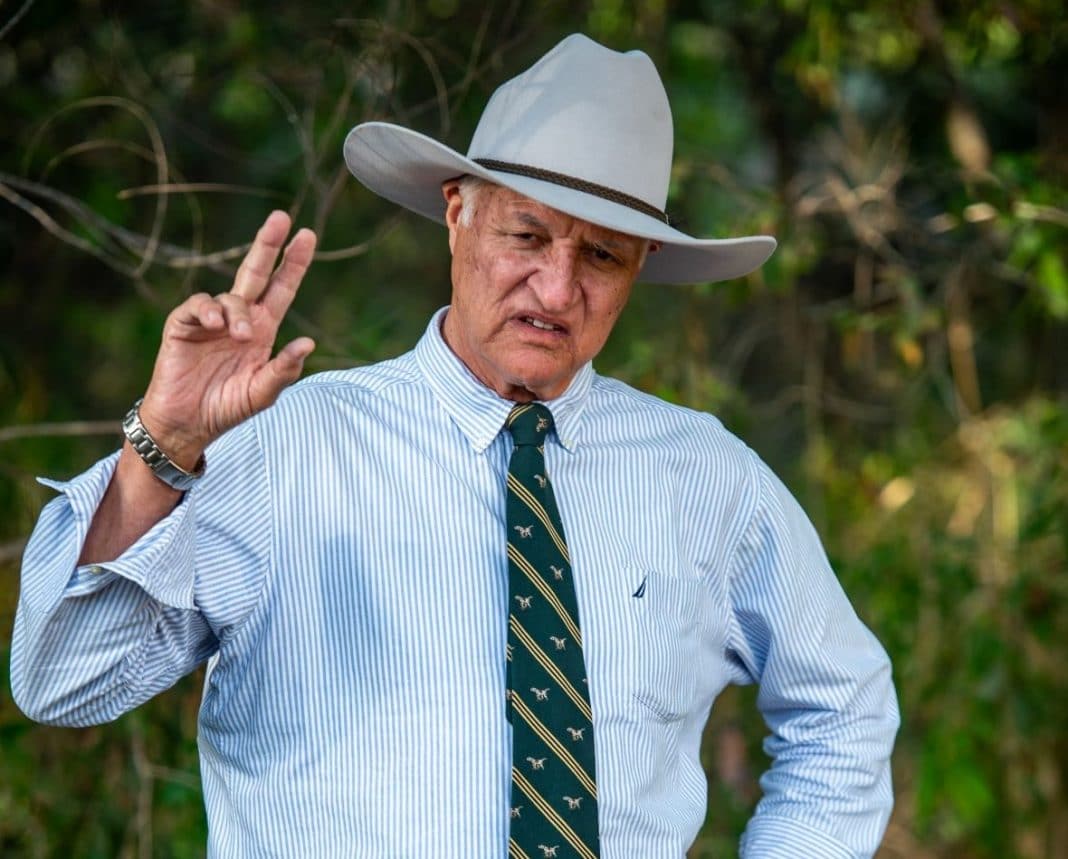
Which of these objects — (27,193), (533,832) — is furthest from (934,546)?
(533,832)

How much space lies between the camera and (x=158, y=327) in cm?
463

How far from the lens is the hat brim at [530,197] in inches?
93.1

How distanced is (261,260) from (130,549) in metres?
0.36

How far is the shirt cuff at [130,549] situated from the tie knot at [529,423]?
60cm

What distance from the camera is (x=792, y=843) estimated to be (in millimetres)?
2590

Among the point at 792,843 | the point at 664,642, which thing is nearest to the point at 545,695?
the point at 664,642

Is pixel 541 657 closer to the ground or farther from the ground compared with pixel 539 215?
closer to the ground

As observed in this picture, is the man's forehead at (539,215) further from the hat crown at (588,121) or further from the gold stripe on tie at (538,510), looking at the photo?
the gold stripe on tie at (538,510)

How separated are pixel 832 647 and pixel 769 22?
10.6 ft

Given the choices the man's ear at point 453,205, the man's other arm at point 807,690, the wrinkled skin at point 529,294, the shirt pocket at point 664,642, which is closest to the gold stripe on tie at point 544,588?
the shirt pocket at point 664,642

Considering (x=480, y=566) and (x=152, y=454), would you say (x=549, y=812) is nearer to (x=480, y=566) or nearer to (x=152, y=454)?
(x=480, y=566)

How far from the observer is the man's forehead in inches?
93.8

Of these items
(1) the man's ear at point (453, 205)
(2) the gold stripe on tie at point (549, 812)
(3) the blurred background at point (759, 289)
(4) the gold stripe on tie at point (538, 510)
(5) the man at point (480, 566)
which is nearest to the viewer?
(5) the man at point (480, 566)

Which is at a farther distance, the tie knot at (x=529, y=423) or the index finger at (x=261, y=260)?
the tie knot at (x=529, y=423)
